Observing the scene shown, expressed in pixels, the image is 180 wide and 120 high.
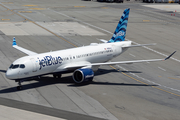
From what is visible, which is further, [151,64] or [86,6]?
[86,6]

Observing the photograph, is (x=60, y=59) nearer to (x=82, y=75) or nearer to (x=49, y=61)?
(x=49, y=61)

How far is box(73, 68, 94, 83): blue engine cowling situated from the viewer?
1635 inches

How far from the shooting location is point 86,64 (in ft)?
145

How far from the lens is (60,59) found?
42281 mm

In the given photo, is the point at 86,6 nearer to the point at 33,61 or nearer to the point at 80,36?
the point at 80,36

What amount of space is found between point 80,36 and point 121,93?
35494 mm

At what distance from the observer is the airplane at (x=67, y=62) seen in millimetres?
38719

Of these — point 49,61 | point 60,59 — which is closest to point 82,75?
point 60,59

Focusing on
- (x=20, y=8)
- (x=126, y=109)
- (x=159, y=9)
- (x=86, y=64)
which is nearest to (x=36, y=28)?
(x=20, y=8)

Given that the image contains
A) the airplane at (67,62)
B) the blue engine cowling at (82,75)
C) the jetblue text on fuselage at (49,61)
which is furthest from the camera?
the blue engine cowling at (82,75)

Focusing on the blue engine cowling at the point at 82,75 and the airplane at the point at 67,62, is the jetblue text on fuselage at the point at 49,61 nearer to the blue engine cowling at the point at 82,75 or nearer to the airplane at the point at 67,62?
the airplane at the point at 67,62

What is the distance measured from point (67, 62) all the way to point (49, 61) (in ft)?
10.5

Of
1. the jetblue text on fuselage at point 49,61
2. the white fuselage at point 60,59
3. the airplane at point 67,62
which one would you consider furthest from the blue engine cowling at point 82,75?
the jetblue text on fuselage at point 49,61

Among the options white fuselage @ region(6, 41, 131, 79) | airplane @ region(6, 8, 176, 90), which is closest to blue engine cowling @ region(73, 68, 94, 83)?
airplane @ region(6, 8, 176, 90)
